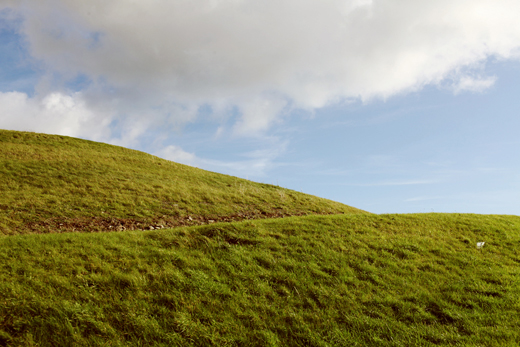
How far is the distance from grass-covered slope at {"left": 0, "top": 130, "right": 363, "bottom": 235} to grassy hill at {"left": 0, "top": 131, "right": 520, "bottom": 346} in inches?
15.5

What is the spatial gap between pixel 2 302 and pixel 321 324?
8.33 metres

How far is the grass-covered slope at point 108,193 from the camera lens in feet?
59.2

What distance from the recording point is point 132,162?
34438mm

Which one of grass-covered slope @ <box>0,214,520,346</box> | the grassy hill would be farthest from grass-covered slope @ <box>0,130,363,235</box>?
grass-covered slope @ <box>0,214,520,346</box>

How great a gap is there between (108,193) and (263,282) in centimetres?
1762

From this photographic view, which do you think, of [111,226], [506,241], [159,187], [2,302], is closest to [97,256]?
[2,302]

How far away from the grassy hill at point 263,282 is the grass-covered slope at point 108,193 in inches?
15.5

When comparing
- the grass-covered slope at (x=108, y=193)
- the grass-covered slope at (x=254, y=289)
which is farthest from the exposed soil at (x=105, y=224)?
the grass-covered slope at (x=254, y=289)

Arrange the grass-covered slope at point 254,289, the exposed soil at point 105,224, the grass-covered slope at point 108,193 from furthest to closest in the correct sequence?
the grass-covered slope at point 108,193 < the exposed soil at point 105,224 < the grass-covered slope at point 254,289

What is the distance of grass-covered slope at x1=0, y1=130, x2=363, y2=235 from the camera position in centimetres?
1805

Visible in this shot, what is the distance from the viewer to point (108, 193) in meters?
22.7

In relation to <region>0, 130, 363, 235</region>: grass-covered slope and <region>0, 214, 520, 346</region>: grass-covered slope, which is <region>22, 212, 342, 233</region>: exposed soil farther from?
<region>0, 214, 520, 346</region>: grass-covered slope

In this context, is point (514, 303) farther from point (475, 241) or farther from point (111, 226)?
point (111, 226)

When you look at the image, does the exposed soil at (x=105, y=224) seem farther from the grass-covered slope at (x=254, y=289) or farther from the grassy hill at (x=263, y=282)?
the grass-covered slope at (x=254, y=289)
